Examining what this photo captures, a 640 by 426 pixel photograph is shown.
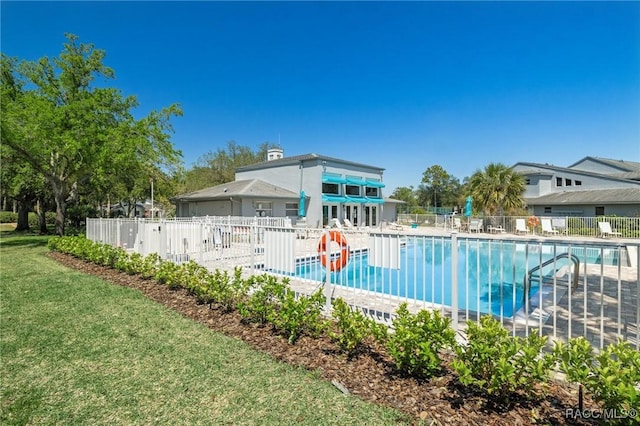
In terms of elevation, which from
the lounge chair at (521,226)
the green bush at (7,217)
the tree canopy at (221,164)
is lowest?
the lounge chair at (521,226)

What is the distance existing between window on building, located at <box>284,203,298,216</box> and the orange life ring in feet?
72.5

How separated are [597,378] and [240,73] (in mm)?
25963

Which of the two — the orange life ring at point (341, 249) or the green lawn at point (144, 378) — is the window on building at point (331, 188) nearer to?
the orange life ring at point (341, 249)

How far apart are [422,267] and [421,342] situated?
442cm

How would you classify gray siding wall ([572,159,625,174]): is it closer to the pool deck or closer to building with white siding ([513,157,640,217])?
building with white siding ([513,157,640,217])

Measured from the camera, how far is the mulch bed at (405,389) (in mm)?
3041

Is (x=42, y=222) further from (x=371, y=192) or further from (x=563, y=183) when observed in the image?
(x=563, y=183)

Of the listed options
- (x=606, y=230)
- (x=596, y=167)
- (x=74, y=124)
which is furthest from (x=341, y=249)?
(x=596, y=167)

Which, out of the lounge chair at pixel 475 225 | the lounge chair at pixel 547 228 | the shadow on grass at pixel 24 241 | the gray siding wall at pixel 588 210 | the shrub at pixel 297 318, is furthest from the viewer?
the gray siding wall at pixel 588 210

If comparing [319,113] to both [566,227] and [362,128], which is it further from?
[566,227]

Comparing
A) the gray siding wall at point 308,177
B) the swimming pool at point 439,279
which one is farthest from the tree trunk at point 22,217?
the swimming pool at point 439,279

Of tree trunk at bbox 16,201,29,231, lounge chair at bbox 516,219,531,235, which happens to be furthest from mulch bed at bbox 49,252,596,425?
tree trunk at bbox 16,201,29,231

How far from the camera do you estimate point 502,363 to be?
119 inches

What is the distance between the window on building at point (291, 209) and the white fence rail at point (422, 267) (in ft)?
54.3
